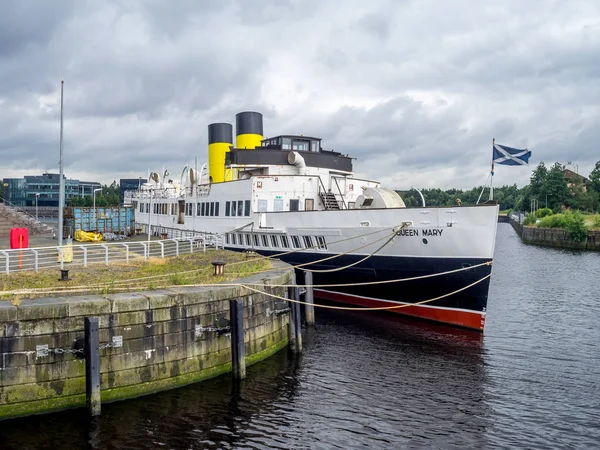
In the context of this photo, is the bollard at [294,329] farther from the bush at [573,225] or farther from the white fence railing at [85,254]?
the bush at [573,225]

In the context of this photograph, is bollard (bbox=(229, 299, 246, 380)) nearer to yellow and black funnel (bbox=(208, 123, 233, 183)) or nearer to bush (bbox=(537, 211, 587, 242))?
yellow and black funnel (bbox=(208, 123, 233, 183))

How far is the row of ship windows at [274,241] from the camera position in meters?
29.2

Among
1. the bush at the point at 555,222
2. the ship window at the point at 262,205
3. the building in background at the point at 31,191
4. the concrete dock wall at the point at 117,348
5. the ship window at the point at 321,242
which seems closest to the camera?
the concrete dock wall at the point at 117,348

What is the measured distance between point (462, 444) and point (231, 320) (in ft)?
24.7

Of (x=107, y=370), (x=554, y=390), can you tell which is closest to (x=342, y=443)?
(x=107, y=370)

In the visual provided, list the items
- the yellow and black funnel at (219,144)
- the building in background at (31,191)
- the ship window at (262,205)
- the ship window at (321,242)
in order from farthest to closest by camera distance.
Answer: the building in background at (31,191), the yellow and black funnel at (219,144), the ship window at (262,205), the ship window at (321,242)

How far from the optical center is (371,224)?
26.5 m

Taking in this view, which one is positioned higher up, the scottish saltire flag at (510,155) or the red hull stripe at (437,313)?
the scottish saltire flag at (510,155)

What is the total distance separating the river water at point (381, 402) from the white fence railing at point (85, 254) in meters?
7.05

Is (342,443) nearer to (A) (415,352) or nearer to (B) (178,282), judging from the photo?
(B) (178,282)

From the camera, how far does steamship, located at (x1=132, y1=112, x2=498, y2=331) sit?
23.9 metres

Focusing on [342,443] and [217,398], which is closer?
[342,443]

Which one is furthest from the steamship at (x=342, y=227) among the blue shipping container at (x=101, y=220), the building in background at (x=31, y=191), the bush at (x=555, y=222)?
Result: the building in background at (x=31, y=191)

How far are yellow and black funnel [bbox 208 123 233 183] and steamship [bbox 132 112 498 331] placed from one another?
7.93ft
